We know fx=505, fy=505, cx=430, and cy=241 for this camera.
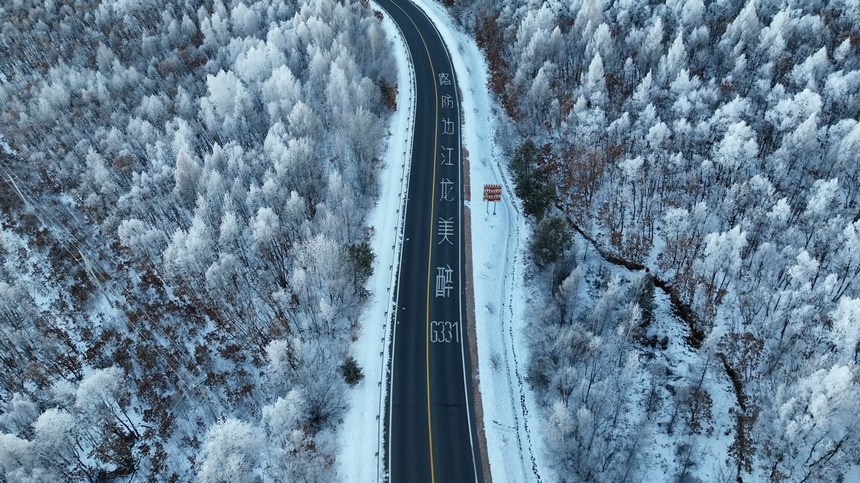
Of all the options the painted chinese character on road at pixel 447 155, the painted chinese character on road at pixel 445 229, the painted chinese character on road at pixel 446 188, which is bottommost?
the painted chinese character on road at pixel 445 229

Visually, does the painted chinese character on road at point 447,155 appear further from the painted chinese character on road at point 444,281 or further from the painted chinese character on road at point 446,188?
the painted chinese character on road at point 444,281

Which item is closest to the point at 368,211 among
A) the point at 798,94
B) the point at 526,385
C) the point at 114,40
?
the point at 526,385

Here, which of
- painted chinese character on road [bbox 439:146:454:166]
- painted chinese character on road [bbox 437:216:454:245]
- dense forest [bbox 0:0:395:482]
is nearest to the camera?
dense forest [bbox 0:0:395:482]

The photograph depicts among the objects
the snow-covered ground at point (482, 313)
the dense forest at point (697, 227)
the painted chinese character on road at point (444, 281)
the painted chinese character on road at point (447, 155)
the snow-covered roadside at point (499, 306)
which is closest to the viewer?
the dense forest at point (697, 227)

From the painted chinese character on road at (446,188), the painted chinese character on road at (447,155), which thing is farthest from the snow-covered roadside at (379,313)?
the painted chinese character on road at (446,188)

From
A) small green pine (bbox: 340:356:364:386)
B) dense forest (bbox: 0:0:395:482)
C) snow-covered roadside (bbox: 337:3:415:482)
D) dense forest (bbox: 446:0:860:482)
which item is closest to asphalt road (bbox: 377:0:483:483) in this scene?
snow-covered roadside (bbox: 337:3:415:482)

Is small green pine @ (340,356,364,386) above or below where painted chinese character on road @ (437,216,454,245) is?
below

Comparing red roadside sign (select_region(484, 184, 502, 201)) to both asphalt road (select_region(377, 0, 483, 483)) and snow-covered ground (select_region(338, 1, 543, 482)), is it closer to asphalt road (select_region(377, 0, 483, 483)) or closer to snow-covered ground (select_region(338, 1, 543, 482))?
snow-covered ground (select_region(338, 1, 543, 482))
